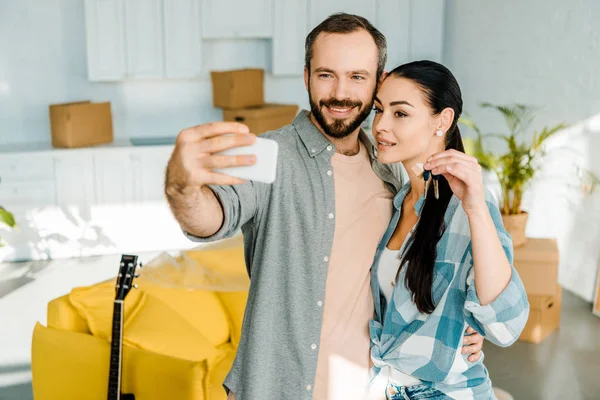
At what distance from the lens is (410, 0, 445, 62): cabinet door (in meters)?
6.89

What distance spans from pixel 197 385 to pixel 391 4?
16.7 feet

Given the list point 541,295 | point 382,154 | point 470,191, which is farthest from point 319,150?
point 541,295

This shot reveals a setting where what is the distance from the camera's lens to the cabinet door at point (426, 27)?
6.89 meters

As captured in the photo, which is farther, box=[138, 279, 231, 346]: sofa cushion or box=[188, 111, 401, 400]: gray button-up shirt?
box=[138, 279, 231, 346]: sofa cushion

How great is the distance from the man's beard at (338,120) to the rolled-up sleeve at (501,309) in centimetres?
39

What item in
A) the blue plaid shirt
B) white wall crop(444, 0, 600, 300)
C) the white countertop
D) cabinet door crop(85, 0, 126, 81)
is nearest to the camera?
the blue plaid shirt

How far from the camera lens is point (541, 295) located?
4.31m

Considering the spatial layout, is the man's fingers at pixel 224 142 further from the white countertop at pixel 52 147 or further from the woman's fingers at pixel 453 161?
the white countertop at pixel 52 147

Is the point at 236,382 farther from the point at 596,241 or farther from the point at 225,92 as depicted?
the point at 225,92

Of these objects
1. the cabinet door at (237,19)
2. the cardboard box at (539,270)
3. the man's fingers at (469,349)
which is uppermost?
the cabinet door at (237,19)

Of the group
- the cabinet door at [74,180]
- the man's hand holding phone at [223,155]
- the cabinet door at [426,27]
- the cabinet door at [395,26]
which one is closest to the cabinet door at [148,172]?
the cabinet door at [74,180]

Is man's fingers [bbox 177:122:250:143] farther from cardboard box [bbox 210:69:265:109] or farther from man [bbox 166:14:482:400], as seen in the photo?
cardboard box [bbox 210:69:265:109]

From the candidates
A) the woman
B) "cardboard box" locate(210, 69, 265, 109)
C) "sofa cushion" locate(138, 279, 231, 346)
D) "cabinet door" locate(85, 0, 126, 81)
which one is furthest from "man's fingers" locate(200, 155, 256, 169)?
"cabinet door" locate(85, 0, 126, 81)

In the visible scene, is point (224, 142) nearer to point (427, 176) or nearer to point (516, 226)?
point (427, 176)
